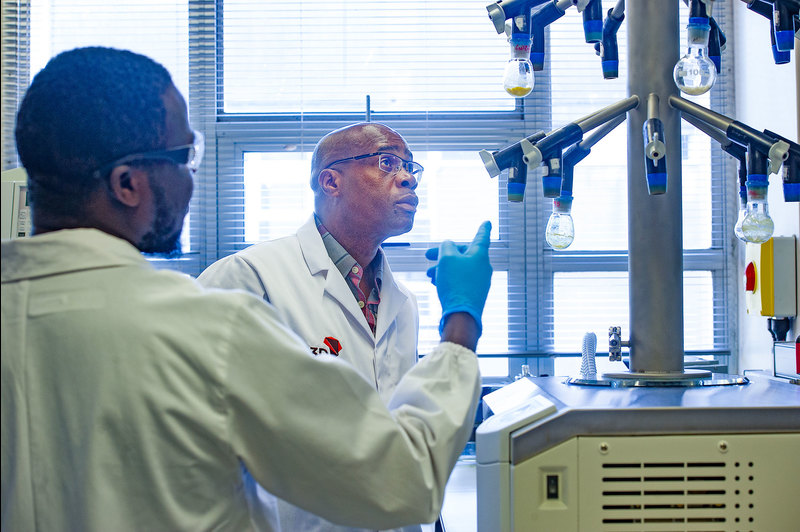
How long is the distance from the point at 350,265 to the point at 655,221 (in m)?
0.68

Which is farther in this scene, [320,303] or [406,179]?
[406,179]

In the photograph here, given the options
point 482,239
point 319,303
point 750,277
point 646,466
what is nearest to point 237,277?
point 319,303

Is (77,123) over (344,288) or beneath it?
over

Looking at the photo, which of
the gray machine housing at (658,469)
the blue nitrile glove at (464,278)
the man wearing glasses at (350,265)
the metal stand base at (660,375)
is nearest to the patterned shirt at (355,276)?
the man wearing glasses at (350,265)

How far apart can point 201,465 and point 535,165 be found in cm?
66

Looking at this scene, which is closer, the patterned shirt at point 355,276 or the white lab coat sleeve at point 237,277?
the white lab coat sleeve at point 237,277

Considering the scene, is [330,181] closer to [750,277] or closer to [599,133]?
[599,133]

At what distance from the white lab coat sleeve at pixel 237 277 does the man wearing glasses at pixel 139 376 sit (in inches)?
24.0

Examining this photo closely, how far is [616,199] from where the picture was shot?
2566 millimetres

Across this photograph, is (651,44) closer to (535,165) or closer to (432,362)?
(535,165)

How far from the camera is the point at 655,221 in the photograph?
1165mm

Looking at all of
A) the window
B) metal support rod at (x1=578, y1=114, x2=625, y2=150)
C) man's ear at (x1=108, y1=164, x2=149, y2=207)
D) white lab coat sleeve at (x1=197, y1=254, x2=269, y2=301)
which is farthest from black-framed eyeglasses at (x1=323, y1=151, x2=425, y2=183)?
the window

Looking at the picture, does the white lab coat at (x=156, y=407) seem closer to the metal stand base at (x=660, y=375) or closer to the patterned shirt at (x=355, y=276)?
the metal stand base at (x=660, y=375)

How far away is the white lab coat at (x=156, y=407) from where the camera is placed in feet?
2.39
